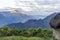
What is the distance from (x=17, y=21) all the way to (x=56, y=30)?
4.57 m

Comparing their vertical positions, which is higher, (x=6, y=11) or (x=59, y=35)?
(x=59, y=35)

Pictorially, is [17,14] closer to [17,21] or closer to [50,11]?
[17,21]

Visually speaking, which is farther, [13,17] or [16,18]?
[13,17]

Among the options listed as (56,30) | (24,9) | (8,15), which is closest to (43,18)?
(24,9)

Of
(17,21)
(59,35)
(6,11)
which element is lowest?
(17,21)

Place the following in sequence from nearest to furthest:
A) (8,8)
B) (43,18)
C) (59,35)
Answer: (59,35), (43,18), (8,8)

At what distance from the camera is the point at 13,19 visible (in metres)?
5.12

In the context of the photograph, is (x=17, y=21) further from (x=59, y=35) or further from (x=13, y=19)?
(x=59, y=35)

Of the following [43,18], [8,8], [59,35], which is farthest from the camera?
[8,8]

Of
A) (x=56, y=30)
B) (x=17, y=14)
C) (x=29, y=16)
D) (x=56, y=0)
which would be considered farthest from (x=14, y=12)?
(x=56, y=30)

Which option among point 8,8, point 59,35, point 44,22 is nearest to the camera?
point 59,35

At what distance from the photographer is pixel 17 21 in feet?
16.7

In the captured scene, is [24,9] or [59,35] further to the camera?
[24,9]

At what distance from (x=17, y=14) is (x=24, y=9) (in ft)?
1.33
